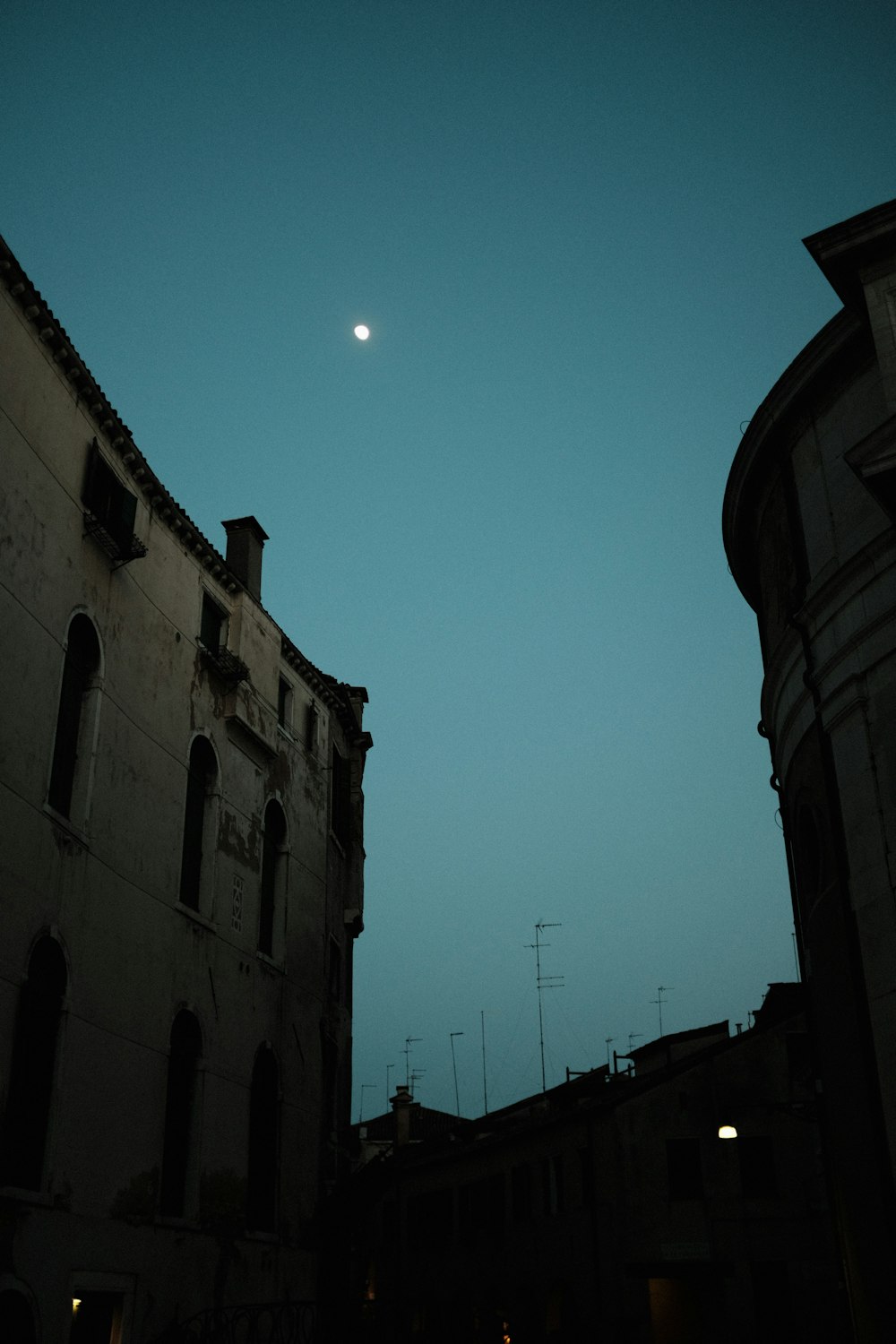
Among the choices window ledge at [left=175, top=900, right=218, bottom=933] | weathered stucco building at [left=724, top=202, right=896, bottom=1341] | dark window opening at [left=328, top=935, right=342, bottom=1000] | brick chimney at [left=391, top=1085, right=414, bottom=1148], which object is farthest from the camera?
brick chimney at [left=391, top=1085, right=414, bottom=1148]

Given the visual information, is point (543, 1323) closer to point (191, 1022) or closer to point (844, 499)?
point (191, 1022)

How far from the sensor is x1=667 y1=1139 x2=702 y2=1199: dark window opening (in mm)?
33125

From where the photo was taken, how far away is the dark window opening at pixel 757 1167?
32.6 meters

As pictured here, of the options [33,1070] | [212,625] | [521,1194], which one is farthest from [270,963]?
[521,1194]

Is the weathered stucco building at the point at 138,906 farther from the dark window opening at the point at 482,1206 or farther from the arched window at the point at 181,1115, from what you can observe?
the dark window opening at the point at 482,1206

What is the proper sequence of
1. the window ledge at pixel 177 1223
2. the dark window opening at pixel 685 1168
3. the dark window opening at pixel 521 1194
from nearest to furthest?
1. the window ledge at pixel 177 1223
2. the dark window opening at pixel 685 1168
3. the dark window opening at pixel 521 1194

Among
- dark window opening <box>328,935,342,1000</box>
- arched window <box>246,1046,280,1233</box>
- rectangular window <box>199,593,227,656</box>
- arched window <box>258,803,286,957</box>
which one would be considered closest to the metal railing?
arched window <box>246,1046,280,1233</box>

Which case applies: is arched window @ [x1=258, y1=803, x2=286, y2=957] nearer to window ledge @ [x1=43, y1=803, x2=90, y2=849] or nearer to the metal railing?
the metal railing

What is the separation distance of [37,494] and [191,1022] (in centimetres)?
956

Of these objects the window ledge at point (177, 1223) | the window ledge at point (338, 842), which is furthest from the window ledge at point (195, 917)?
the window ledge at point (338, 842)

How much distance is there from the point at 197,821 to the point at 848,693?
12288 millimetres

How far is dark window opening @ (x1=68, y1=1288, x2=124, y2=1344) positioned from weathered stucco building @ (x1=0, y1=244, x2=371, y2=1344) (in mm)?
48

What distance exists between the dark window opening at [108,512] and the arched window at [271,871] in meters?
7.77

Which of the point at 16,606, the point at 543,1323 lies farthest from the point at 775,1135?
the point at 16,606
